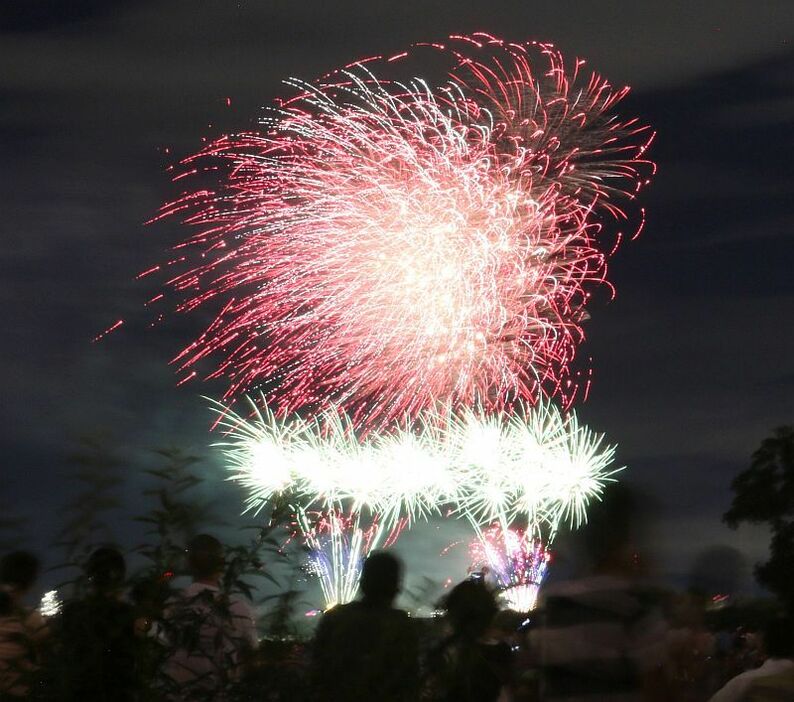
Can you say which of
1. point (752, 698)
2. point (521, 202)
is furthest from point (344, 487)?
point (752, 698)

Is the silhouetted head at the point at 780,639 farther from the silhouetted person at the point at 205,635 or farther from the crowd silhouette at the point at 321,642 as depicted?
the silhouetted person at the point at 205,635

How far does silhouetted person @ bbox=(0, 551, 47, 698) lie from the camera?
4.79 m

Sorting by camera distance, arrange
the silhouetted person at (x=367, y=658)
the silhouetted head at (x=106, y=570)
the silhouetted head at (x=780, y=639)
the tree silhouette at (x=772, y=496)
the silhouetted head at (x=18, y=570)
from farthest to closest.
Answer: the tree silhouette at (x=772, y=496), the silhouetted head at (x=780, y=639), the silhouetted head at (x=18, y=570), the silhouetted head at (x=106, y=570), the silhouetted person at (x=367, y=658)

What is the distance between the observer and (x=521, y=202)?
1983cm

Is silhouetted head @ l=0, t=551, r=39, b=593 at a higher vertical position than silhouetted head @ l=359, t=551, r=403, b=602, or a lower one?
lower

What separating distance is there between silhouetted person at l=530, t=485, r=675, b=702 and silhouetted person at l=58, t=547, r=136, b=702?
158cm

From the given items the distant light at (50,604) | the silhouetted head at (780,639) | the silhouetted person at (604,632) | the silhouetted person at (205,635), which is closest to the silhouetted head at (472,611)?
the silhouetted person at (604,632)

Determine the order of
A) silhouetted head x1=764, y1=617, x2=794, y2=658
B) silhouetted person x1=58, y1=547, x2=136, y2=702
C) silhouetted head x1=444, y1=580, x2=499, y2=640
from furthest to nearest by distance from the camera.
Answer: silhouetted head x1=764, y1=617, x2=794, y2=658 < silhouetted person x1=58, y1=547, x2=136, y2=702 < silhouetted head x1=444, y1=580, x2=499, y2=640

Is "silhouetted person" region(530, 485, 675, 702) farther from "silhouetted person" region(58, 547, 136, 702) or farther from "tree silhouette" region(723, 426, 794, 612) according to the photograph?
"tree silhouette" region(723, 426, 794, 612)

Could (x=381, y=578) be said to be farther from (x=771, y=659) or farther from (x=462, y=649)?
(x=771, y=659)

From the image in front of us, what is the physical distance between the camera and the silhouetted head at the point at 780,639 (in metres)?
6.42

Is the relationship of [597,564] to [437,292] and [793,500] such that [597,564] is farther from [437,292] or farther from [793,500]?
[793,500]

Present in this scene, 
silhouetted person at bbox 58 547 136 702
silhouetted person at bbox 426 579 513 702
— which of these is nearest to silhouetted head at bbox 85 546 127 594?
silhouetted person at bbox 58 547 136 702

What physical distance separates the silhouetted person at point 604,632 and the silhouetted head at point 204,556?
1.29 metres
